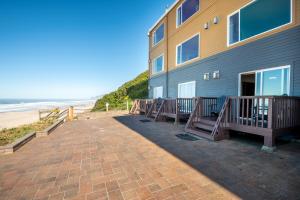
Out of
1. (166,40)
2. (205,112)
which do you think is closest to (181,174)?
(205,112)

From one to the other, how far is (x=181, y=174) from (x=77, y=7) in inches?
620

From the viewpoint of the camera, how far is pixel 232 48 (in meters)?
6.21

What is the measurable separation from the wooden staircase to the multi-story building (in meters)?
1.52

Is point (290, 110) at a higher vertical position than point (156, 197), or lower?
higher

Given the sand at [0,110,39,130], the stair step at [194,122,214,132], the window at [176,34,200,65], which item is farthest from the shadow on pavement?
the sand at [0,110,39,130]

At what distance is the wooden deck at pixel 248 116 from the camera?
3680mm

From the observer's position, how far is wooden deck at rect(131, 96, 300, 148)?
3.68 m

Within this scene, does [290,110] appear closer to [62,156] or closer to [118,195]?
[118,195]

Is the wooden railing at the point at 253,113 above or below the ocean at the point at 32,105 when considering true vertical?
above

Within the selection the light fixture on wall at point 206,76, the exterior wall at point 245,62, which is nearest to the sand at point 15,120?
the exterior wall at point 245,62

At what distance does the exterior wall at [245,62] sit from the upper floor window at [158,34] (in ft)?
14.5

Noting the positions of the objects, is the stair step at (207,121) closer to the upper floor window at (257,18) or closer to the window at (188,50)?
the upper floor window at (257,18)

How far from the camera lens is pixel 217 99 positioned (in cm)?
640

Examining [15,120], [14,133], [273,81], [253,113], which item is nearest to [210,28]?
[273,81]
